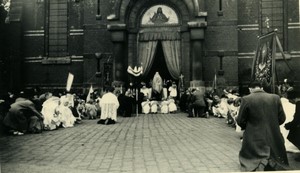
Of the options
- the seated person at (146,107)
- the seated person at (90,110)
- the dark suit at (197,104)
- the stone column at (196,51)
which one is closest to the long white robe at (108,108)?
the seated person at (90,110)

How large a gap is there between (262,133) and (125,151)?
3459 millimetres

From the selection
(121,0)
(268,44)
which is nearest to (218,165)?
(268,44)

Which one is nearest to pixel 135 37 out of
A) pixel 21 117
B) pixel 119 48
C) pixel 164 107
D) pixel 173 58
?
pixel 119 48

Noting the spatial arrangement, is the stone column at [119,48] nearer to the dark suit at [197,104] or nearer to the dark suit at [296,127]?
the dark suit at [197,104]

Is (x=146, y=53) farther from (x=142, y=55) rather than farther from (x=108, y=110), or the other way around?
(x=108, y=110)

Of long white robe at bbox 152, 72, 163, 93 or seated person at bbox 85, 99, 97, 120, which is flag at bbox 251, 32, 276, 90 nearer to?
seated person at bbox 85, 99, 97, 120

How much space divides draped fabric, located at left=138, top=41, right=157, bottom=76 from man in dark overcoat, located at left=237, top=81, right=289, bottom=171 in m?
15.4

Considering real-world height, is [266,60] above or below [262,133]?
above

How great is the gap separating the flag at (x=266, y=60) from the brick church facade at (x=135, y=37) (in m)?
11.4

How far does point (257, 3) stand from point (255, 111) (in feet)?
54.6

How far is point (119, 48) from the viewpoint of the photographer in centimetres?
2216

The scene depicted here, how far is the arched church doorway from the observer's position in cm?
2331

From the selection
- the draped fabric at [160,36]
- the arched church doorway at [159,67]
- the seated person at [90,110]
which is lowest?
the seated person at [90,110]

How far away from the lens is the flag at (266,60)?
30.2ft
